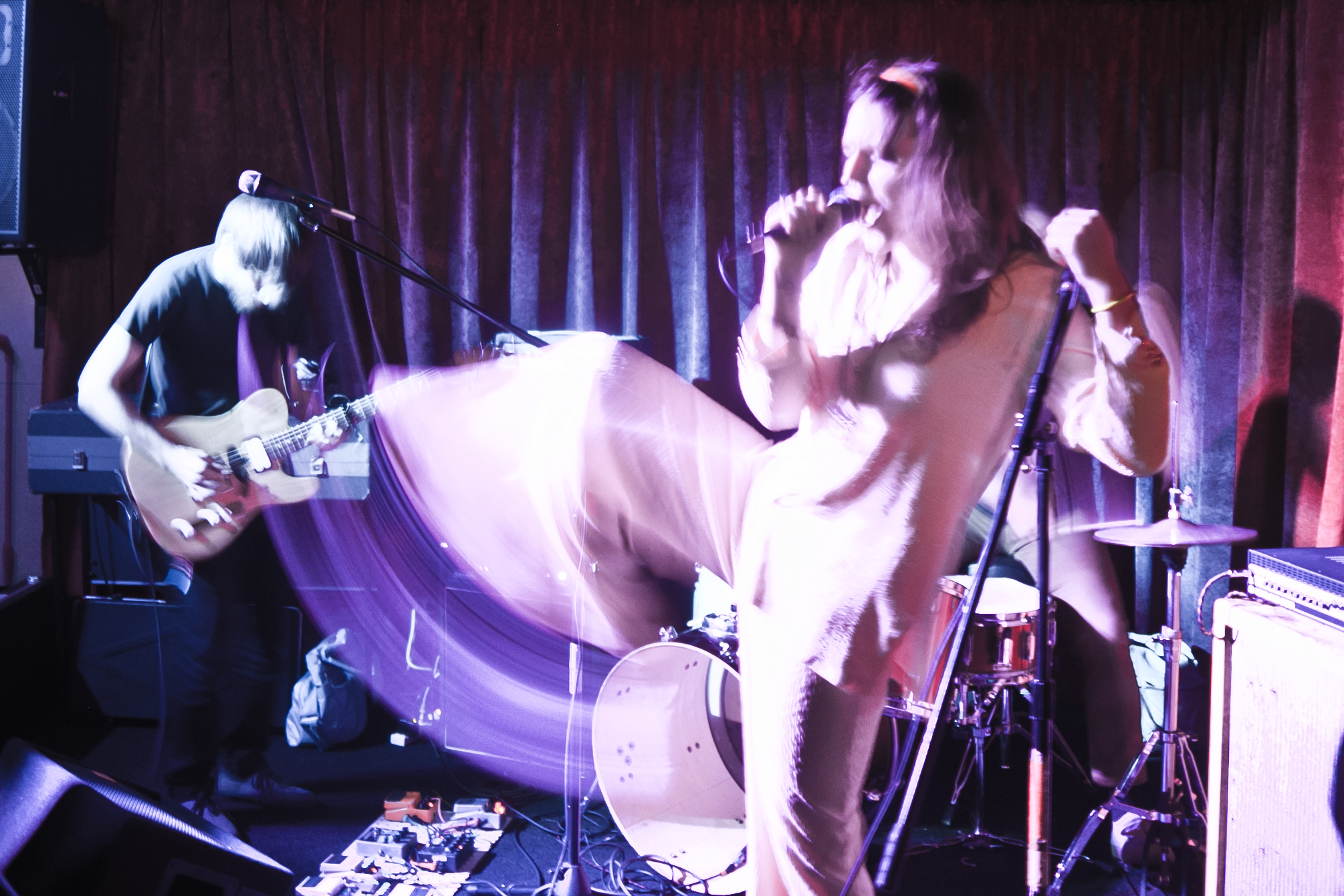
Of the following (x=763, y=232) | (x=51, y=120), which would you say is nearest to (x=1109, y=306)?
(x=763, y=232)

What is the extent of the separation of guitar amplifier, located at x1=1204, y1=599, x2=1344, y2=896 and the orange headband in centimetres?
102

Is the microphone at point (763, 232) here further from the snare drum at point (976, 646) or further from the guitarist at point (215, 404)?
the guitarist at point (215, 404)

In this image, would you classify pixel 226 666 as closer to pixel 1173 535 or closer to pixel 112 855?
pixel 112 855

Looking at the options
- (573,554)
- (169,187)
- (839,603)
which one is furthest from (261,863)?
(169,187)

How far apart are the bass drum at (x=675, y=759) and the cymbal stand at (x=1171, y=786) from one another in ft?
2.46

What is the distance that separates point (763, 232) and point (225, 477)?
4.87ft

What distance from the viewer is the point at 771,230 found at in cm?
185

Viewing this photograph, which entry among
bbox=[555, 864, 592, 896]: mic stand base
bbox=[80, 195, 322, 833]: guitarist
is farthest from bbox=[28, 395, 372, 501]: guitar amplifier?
bbox=[555, 864, 592, 896]: mic stand base

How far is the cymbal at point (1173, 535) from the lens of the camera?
7.09 feet

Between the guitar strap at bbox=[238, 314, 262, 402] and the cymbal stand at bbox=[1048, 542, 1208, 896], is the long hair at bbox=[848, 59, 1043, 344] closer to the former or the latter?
the cymbal stand at bbox=[1048, 542, 1208, 896]

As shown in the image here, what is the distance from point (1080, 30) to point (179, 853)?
2.86 m

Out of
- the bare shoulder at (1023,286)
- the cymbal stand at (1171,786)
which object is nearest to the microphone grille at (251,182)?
the bare shoulder at (1023,286)

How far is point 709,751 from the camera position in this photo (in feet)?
7.49

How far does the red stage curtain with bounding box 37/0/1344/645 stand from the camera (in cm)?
267
